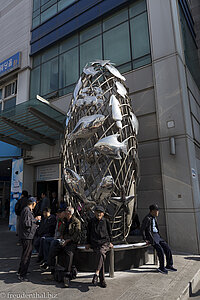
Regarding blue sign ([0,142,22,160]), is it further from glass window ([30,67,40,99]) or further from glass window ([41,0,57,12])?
glass window ([41,0,57,12])

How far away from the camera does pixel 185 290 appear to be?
3.63m

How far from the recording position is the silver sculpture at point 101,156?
4.73 m

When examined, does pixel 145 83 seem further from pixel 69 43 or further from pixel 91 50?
pixel 69 43

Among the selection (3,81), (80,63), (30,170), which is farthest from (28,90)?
(30,170)

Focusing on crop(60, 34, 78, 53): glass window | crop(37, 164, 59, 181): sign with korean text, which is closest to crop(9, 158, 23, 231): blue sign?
crop(37, 164, 59, 181): sign with korean text

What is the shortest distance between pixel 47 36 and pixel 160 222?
12.1 m

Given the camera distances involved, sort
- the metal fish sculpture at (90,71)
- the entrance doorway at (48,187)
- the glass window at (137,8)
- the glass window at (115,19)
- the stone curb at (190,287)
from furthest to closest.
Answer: the entrance doorway at (48,187)
the glass window at (115,19)
the glass window at (137,8)
the metal fish sculpture at (90,71)
the stone curb at (190,287)

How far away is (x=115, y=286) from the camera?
3.76 metres

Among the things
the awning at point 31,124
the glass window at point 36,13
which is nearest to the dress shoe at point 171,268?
the awning at point 31,124

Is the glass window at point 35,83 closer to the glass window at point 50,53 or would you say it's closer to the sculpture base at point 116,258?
the glass window at point 50,53

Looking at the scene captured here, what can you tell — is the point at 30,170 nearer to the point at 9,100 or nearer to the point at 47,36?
the point at 9,100

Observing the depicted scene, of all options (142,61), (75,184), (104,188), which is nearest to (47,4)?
(142,61)

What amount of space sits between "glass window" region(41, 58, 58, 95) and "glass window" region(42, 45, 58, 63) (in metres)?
0.34

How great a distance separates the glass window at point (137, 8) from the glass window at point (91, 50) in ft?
6.18
